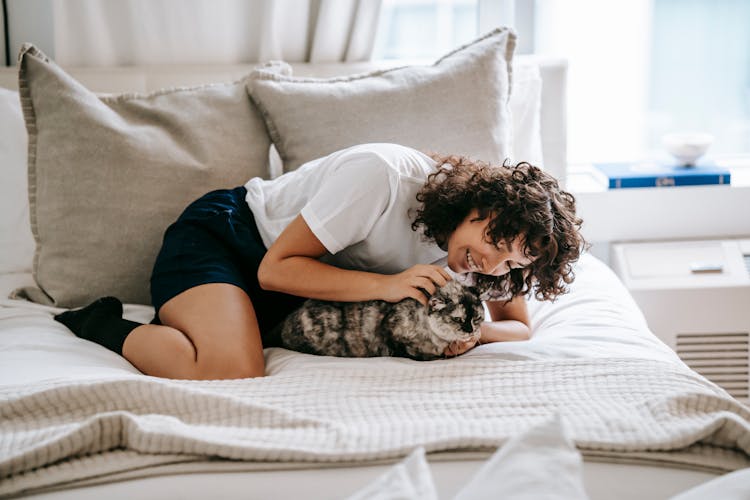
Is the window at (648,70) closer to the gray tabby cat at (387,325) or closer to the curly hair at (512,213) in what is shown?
the curly hair at (512,213)

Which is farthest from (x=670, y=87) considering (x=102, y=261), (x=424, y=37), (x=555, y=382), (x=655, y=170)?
(x=102, y=261)

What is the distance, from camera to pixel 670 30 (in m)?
2.86

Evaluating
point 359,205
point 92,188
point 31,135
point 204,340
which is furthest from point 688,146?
point 31,135

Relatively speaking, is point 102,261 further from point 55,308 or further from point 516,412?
point 516,412

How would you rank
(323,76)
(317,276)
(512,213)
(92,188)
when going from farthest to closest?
(323,76) < (92,188) < (317,276) < (512,213)

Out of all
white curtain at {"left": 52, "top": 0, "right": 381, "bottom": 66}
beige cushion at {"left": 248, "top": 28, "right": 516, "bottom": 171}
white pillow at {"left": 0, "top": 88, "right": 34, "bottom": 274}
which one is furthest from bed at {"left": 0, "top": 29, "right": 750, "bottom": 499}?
white curtain at {"left": 52, "top": 0, "right": 381, "bottom": 66}

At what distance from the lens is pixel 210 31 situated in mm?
2484

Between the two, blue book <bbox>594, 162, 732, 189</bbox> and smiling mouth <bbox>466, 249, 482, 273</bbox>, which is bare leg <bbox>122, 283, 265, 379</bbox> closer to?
smiling mouth <bbox>466, 249, 482, 273</bbox>

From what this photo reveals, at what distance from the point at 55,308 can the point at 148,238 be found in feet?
0.92

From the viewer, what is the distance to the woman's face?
151cm

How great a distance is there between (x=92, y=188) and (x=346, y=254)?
66 centimetres

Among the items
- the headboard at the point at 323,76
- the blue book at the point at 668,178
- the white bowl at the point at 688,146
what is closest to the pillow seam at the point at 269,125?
the headboard at the point at 323,76

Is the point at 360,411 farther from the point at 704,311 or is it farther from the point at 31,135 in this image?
the point at 704,311

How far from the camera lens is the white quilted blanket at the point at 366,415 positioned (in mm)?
1147
